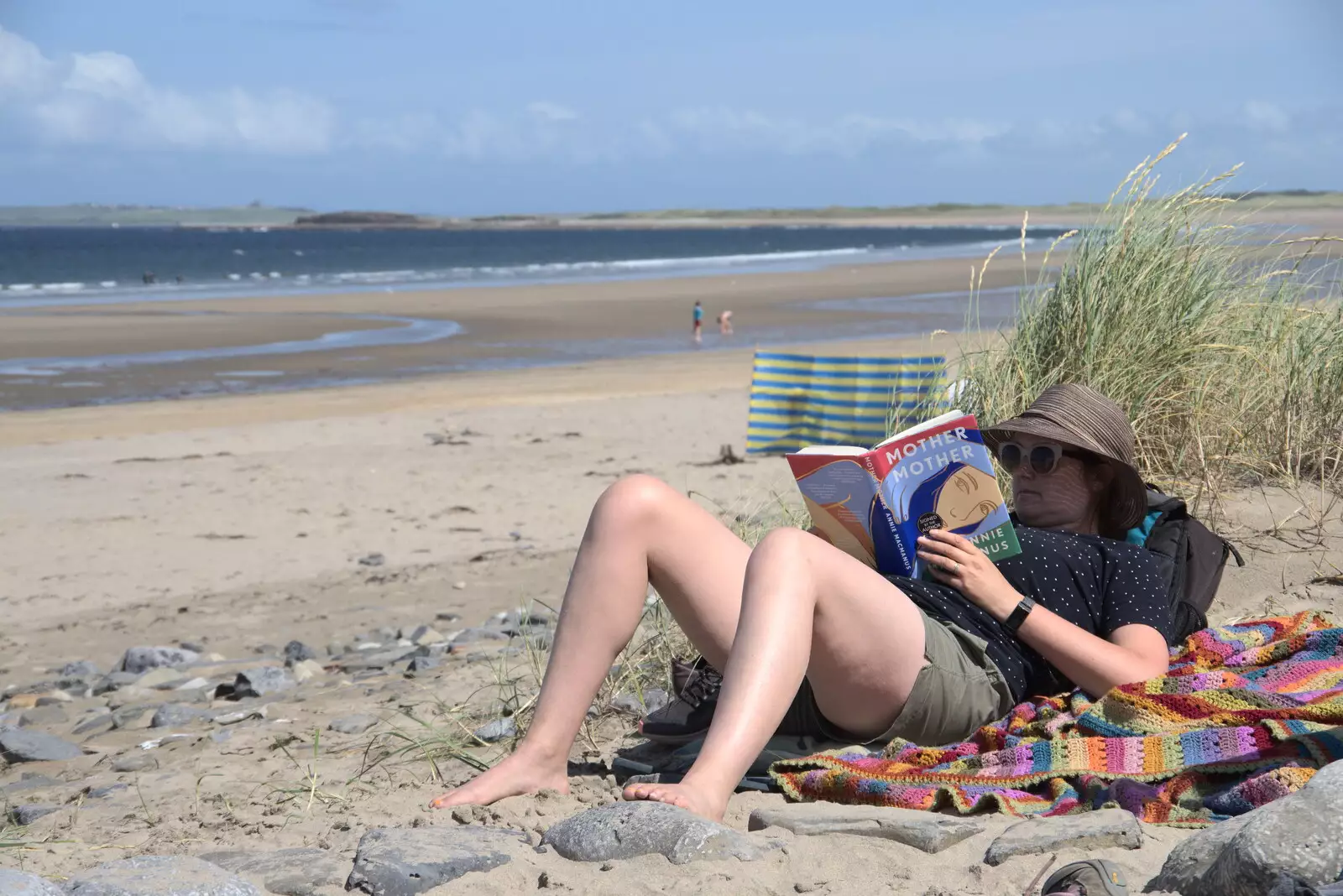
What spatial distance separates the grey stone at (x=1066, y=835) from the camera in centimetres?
232

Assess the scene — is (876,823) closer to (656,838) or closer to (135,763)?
(656,838)

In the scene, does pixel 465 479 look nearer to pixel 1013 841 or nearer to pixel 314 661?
pixel 314 661

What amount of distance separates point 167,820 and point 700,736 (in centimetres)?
129

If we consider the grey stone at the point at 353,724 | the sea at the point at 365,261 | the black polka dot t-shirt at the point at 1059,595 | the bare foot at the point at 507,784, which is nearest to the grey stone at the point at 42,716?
the grey stone at the point at 353,724

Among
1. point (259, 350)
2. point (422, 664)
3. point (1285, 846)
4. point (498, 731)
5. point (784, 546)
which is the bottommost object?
point (259, 350)

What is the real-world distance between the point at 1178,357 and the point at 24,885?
13.6 ft

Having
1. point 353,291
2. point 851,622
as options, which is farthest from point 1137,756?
point 353,291

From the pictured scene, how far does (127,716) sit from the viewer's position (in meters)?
4.49

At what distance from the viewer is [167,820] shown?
3.14 metres

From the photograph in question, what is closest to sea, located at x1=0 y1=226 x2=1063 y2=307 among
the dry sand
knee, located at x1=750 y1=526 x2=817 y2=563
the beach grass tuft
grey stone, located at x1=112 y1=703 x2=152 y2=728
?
the dry sand

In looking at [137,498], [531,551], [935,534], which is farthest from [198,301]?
[935,534]

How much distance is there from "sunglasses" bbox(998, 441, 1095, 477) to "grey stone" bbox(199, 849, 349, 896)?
1.74 m

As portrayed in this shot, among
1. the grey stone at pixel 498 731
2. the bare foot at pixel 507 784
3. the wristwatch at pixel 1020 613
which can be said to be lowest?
the grey stone at pixel 498 731

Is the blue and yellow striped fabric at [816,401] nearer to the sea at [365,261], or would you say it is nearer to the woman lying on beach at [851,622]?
the woman lying on beach at [851,622]
